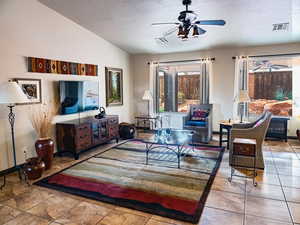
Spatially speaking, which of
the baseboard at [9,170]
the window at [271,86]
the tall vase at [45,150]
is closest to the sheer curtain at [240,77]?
the window at [271,86]

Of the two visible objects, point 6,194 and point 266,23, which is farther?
point 266,23

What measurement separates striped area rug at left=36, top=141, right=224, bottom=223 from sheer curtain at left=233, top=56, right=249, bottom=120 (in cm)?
187

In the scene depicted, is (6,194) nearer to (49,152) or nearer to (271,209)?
(49,152)

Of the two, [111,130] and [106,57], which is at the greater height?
[106,57]

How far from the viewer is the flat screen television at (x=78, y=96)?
4.75 metres

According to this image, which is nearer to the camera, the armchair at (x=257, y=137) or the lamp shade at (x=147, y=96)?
the armchair at (x=257, y=137)

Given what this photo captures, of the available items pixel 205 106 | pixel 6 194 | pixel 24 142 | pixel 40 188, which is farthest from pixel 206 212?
pixel 205 106

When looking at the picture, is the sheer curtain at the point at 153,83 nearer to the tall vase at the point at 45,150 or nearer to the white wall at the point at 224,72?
the white wall at the point at 224,72

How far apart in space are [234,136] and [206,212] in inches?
75.0

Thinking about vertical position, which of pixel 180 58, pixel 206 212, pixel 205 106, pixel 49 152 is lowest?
pixel 206 212

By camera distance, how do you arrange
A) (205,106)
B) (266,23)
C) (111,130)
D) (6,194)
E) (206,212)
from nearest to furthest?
(206,212) < (6,194) < (266,23) < (111,130) < (205,106)

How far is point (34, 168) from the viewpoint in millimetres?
3479

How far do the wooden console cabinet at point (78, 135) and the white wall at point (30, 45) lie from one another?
1.36ft

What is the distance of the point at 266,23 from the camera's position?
448cm
